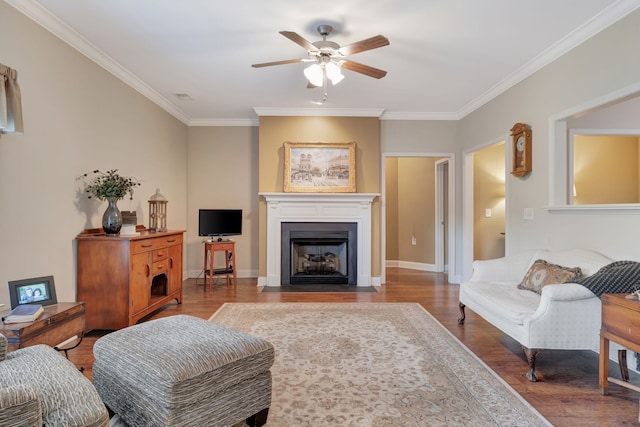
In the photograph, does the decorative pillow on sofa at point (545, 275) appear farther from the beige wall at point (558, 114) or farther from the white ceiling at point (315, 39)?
the white ceiling at point (315, 39)

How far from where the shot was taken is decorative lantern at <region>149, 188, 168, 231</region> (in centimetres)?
426

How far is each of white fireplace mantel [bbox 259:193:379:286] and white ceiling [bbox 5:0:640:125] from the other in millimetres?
1495

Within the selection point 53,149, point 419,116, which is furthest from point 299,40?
point 419,116

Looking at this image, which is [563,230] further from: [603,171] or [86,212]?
[86,212]

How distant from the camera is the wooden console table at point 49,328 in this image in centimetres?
184

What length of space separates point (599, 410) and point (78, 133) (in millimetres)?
4345

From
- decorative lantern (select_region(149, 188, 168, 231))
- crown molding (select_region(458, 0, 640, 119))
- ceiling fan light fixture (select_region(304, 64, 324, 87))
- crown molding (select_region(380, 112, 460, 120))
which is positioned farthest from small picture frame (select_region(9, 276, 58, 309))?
crown molding (select_region(380, 112, 460, 120))

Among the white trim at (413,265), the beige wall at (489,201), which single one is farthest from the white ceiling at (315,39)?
the white trim at (413,265)

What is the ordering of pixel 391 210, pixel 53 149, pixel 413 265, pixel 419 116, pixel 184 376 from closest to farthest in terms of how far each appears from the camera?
1. pixel 184 376
2. pixel 53 149
3. pixel 419 116
4. pixel 413 265
5. pixel 391 210

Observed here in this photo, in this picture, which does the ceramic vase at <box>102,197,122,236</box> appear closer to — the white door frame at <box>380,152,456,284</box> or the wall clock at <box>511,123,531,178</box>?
the white door frame at <box>380,152,456,284</box>

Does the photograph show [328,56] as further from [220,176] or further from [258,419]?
[220,176]

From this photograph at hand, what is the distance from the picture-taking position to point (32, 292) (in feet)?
7.27

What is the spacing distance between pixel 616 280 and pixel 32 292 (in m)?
3.79

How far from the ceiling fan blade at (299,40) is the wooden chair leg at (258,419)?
2391 mm
